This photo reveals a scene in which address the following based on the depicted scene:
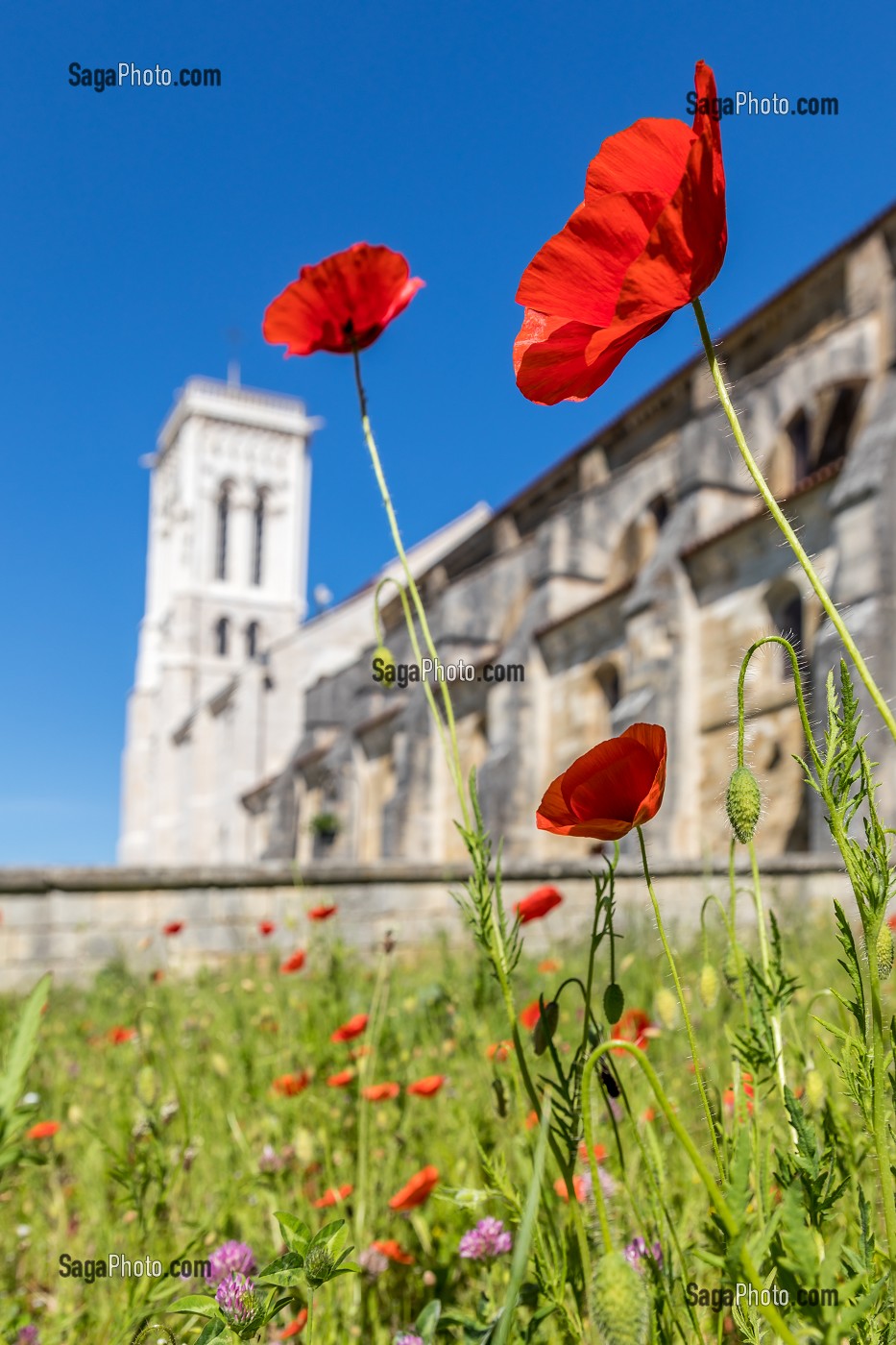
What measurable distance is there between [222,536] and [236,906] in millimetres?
47789

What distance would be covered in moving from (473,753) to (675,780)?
8.20m

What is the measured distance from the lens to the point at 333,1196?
183 cm

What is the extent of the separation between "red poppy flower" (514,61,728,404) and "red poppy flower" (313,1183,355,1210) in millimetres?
1454

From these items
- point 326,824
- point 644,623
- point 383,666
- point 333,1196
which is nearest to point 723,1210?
point 383,666

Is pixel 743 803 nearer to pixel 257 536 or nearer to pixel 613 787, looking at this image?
pixel 613 787

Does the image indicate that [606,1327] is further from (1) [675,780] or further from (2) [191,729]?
(2) [191,729]

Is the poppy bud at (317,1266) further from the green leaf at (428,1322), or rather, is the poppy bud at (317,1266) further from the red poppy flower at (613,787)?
the red poppy flower at (613,787)

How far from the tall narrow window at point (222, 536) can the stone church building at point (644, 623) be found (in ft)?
49.5

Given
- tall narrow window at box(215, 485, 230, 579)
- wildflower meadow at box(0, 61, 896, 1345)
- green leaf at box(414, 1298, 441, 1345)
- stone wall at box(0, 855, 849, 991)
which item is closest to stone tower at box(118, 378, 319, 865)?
tall narrow window at box(215, 485, 230, 579)

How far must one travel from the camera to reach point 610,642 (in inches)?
762

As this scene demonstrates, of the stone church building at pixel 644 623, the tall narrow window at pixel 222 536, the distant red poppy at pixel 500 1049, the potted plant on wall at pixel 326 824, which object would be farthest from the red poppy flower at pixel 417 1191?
the tall narrow window at pixel 222 536

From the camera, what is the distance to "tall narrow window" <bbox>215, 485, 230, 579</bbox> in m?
53.1

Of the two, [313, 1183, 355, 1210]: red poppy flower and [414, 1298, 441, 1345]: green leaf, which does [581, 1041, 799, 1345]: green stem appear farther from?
[313, 1183, 355, 1210]: red poppy flower

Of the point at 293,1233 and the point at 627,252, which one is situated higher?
the point at 627,252
